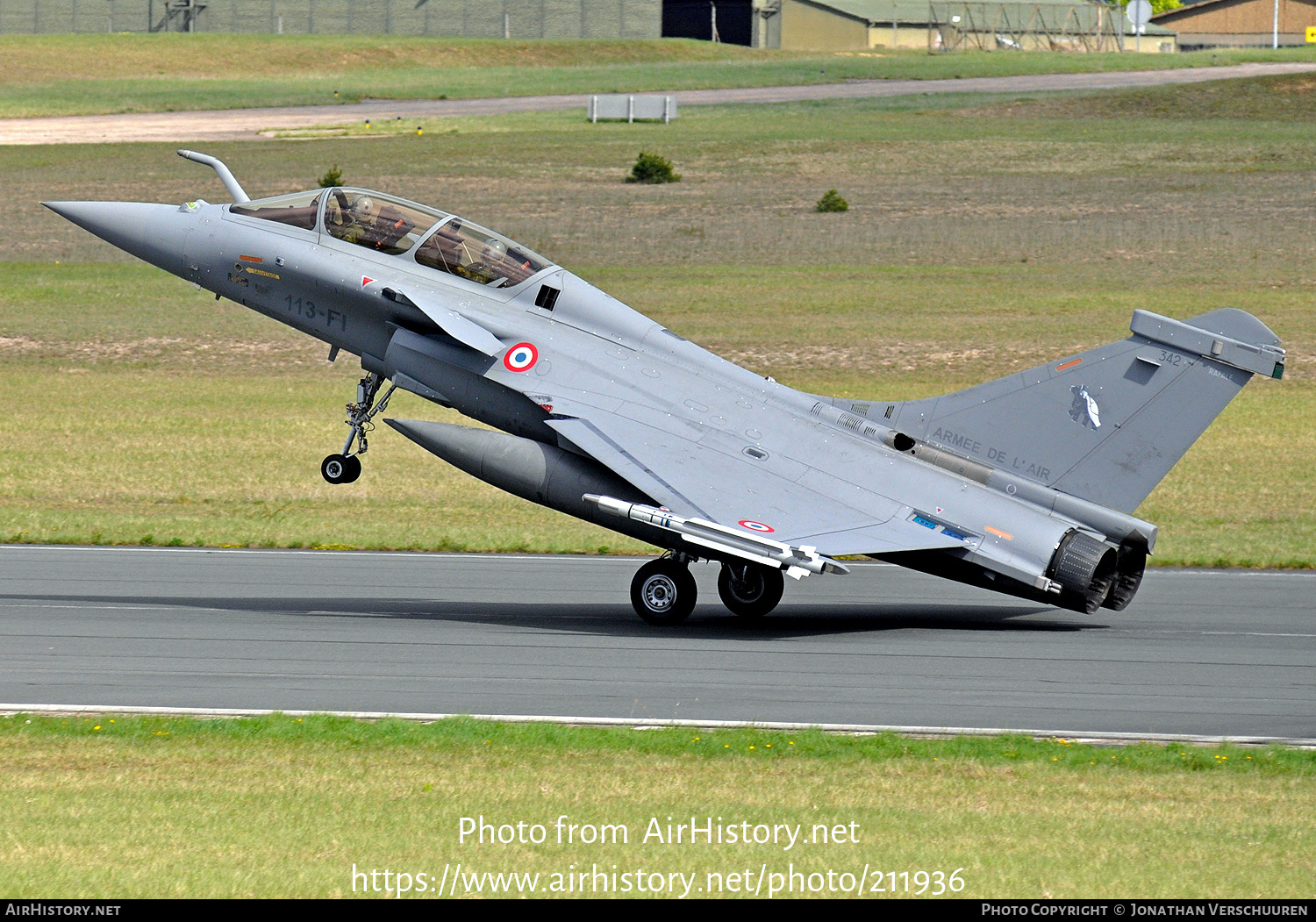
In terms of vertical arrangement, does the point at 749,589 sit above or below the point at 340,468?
below

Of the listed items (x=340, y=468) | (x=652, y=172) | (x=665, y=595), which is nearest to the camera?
(x=665, y=595)

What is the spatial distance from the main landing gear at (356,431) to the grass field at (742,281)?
4.84 meters

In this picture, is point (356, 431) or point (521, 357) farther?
point (356, 431)

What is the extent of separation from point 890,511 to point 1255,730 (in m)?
5.05

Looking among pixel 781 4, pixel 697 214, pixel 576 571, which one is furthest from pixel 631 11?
pixel 576 571

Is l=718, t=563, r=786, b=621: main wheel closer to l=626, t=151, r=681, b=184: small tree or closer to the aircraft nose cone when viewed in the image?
the aircraft nose cone

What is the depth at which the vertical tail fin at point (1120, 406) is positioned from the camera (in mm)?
17297

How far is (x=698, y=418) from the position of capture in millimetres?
18391

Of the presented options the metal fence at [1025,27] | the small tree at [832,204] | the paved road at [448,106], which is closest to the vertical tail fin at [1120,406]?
the small tree at [832,204]

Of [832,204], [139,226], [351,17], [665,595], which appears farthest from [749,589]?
[351,17]

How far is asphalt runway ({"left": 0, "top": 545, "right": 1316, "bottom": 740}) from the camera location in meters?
14.2

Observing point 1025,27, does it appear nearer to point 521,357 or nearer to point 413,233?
A: point 413,233

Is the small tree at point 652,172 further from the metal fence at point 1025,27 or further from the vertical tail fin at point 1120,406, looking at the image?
the metal fence at point 1025,27

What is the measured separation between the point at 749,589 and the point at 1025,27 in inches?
4491
